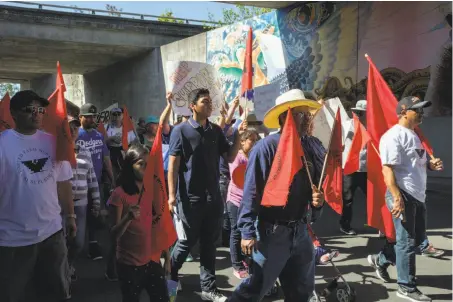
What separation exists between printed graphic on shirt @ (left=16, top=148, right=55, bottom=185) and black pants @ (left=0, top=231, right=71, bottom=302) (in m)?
0.42

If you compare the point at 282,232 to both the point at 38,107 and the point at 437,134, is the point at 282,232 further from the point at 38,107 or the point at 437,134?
the point at 437,134

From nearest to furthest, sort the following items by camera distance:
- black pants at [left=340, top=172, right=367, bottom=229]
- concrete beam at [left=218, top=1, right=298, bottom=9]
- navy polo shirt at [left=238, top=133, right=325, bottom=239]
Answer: navy polo shirt at [left=238, top=133, right=325, bottom=239] → black pants at [left=340, top=172, right=367, bottom=229] → concrete beam at [left=218, top=1, right=298, bottom=9]

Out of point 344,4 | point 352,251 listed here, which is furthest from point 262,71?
point 352,251

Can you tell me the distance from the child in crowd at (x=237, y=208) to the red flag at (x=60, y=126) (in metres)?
2.14

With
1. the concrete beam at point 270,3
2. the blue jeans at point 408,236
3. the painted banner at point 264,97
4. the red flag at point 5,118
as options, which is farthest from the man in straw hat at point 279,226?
the concrete beam at point 270,3

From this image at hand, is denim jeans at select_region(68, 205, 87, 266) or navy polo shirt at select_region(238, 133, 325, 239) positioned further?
denim jeans at select_region(68, 205, 87, 266)

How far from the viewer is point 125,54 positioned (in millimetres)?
21938

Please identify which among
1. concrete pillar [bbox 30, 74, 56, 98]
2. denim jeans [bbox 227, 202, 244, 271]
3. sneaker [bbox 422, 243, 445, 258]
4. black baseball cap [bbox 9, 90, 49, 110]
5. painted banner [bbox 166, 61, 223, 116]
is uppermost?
concrete pillar [bbox 30, 74, 56, 98]

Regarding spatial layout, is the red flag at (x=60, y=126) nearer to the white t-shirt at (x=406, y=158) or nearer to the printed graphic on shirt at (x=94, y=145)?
the printed graphic on shirt at (x=94, y=145)

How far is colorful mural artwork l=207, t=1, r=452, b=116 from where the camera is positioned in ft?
37.2

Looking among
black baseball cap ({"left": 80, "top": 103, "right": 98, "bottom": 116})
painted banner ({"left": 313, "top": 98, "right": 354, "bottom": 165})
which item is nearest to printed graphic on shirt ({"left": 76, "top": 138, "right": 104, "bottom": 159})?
black baseball cap ({"left": 80, "top": 103, "right": 98, "bottom": 116})

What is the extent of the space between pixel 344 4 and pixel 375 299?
10505mm

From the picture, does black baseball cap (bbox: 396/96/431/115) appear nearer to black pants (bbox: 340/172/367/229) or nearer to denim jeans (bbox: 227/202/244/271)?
denim jeans (bbox: 227/202/244/271)

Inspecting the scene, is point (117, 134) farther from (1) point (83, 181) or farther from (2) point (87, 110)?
(1) point (83, 181)
